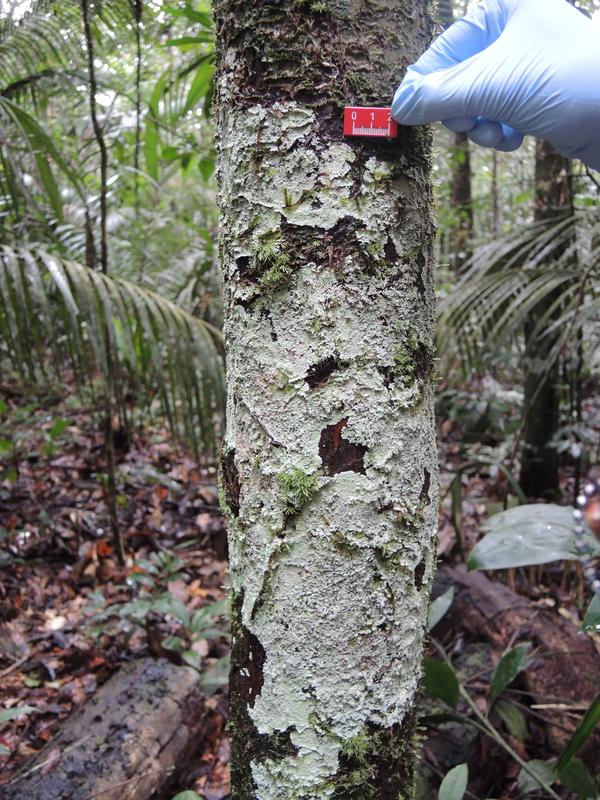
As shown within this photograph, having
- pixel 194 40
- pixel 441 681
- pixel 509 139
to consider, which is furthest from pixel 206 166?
pixel 441 681

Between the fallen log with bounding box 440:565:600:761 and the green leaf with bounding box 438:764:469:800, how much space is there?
0.53m

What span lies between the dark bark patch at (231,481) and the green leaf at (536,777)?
3.91ft

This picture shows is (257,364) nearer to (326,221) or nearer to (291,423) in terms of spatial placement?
(291,423)

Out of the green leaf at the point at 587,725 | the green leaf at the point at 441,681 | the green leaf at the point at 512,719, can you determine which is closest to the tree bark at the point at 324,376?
→ the green leaf at the point at 587,725

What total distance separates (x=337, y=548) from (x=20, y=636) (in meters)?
2.08

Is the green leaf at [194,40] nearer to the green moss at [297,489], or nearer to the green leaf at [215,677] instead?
the green moss at [297,489]

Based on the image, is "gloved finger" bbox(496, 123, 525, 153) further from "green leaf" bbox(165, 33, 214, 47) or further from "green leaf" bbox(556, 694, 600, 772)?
"green leaf" bbox(165, 33, 214, 47)

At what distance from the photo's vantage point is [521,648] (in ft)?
5.96

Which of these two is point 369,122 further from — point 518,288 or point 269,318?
point 518,288

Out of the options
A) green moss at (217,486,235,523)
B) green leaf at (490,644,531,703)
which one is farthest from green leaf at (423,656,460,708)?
green moss at (217,486,235,523)

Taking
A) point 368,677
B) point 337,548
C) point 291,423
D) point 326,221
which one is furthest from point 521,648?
point 326,221

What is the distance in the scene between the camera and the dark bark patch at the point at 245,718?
3.13 feet

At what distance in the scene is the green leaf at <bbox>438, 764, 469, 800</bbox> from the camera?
1.40 metres

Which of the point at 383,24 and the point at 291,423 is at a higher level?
the point at 383,24
